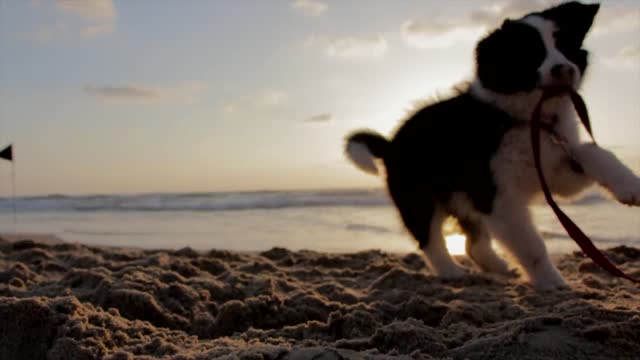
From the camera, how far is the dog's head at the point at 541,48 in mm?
3855

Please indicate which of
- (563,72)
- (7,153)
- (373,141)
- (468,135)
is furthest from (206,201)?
(563,72)

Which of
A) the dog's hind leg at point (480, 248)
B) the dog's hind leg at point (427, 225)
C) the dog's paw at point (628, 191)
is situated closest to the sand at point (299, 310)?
the dog's hind leg at point (427, 225)

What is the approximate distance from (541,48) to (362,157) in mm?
1758

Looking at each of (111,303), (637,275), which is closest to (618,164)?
(637,275)

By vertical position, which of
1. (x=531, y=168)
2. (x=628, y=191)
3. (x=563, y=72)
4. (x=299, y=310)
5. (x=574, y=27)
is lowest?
(x=299, y=310)

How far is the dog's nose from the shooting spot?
3.75 metres

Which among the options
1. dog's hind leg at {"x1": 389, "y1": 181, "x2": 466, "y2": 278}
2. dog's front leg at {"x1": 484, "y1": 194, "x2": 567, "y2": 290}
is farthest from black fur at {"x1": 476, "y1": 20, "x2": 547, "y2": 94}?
dog's hind leg at {"x1": 389, "y1": 181, "x2": 466, "y2": 278}

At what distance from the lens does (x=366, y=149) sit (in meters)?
5.43

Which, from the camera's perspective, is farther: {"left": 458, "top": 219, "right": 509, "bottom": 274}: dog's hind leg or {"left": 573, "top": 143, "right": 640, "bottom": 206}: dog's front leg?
{"left": 458, "top": 219, "right": 509, "bottom": 274}: dog's hind leg

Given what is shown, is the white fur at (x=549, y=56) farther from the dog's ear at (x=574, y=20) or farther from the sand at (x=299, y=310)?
the sand at (x=299, y=310)

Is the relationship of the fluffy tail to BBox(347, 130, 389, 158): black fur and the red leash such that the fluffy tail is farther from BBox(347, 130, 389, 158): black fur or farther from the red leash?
the red leash

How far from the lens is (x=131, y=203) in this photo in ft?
65.4

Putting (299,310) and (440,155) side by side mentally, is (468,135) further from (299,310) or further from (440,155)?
(299,310)

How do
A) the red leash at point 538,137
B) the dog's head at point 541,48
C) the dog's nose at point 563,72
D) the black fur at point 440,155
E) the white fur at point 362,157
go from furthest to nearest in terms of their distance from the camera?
the white fur at point 362,157
the black fur at point 440,155
the dog's head at point 541,48
the dog's nose at point 563,72
the red leash at point 538,137
